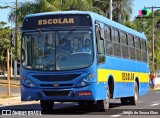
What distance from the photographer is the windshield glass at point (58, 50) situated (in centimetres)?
1622

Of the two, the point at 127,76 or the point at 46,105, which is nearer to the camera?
the point at 46,105

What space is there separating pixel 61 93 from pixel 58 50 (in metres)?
1.41

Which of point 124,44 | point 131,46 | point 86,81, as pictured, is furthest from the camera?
point 131,46

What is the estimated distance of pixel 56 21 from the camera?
16.7 meters

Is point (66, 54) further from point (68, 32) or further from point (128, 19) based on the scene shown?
point (128, 19)

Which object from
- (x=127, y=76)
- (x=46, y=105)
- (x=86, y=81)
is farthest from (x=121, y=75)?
(x=86, y=81)

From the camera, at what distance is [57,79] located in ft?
53.2

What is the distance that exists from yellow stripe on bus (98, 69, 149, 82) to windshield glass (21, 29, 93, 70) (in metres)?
0.93

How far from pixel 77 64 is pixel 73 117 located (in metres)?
1.70

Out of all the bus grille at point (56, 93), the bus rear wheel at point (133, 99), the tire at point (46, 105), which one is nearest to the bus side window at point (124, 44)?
the bus rear wheel at point (133, 99)

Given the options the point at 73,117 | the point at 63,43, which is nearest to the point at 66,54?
the point at 63,43

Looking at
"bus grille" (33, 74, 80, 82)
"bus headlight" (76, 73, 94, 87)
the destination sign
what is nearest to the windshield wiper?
the destination sign

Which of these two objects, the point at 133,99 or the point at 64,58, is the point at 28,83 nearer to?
the point at 64,58

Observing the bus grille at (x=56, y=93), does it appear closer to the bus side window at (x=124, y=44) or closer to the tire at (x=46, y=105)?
the tire at (x=46, y=105)
